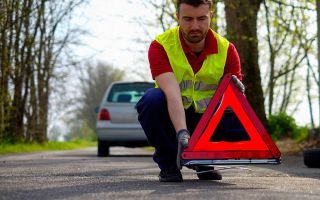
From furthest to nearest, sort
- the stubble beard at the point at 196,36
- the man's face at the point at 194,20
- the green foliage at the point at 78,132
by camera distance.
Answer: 1. the green foliage at the point at 78,132
2. the stubble beard at the point at 196,36
3. the man's face at the point at 194,20

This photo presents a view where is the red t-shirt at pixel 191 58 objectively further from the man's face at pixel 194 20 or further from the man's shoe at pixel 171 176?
the man's shoe at pixel 171 176

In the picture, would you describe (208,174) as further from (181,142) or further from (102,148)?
(102,148)

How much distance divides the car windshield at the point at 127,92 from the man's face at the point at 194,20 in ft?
32.9

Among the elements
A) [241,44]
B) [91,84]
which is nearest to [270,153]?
[241,44]

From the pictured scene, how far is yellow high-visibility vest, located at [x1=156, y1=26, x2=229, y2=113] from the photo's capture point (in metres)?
6.10

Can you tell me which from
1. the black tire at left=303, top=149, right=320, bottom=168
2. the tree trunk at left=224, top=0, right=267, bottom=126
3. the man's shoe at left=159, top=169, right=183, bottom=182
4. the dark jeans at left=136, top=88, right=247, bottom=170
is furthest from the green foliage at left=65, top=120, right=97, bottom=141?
the man's shoe at left=159, top=169, right=183, bottom=182

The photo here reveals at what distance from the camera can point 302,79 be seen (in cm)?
4456

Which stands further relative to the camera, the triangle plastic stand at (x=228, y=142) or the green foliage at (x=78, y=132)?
the green foliage at (x=78, y=132)

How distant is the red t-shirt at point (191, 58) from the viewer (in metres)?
6.08

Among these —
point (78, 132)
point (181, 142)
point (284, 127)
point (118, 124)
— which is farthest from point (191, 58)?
point (78, 132)

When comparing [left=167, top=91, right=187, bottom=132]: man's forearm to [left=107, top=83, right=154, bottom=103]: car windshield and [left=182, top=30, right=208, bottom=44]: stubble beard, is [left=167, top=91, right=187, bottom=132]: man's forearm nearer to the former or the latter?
[left=182, top=30, right=208, bottom=44]: stubble beard

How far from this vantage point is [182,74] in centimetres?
609

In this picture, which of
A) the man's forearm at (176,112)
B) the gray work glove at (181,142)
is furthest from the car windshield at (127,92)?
the gray work glove at (181,142)

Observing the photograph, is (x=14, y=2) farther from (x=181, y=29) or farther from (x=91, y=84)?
(x=91, y=84)
